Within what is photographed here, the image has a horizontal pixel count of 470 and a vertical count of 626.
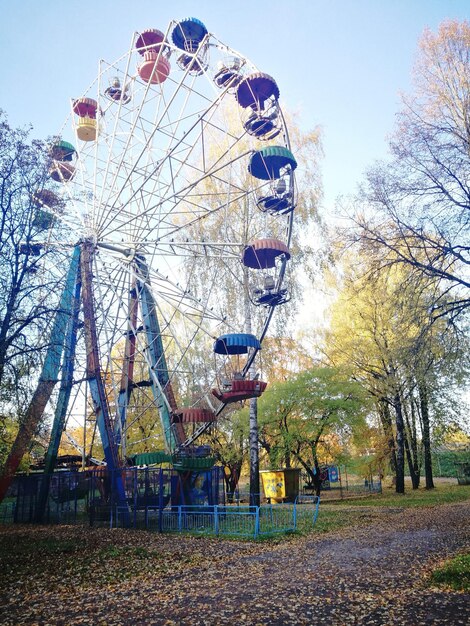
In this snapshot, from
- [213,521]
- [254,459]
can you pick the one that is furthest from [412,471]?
[213,521]

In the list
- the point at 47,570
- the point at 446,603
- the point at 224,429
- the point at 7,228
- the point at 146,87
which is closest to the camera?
the point at 446,603

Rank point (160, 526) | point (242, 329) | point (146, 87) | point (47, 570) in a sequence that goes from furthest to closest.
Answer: point (242, 329), point (146, 87), point (160, 526), point (47, 570)

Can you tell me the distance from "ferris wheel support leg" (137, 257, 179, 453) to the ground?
6107 mm

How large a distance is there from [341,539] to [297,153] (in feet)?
63.9

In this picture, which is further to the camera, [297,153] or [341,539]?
[297,153]

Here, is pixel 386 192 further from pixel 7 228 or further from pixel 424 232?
pixel 7 228

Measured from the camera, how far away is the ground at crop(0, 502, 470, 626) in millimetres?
7004

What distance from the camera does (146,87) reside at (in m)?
20.7

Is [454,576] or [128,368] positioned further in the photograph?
[128,368]

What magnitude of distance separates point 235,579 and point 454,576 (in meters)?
3.88

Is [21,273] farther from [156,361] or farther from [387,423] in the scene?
[387,423]

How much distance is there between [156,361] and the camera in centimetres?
2219

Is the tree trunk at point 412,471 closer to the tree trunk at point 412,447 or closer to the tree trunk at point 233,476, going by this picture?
the tree trunk at point 412,447

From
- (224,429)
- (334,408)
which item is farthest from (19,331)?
(224,429)
